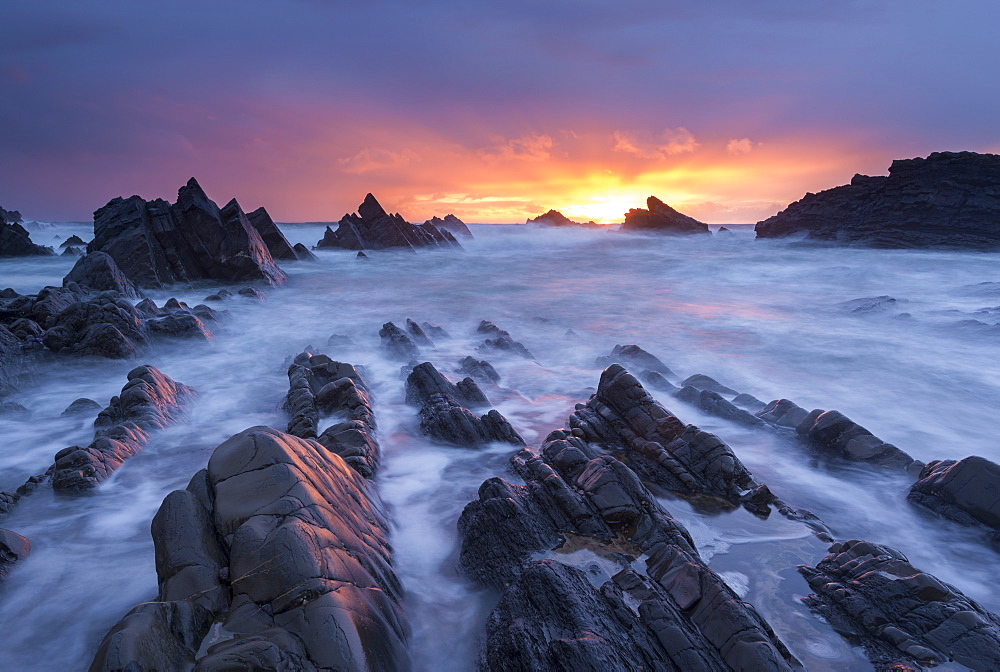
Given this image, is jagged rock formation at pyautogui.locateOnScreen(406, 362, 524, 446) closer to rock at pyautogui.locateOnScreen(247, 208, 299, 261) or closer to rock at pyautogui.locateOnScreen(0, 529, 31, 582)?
rock at pyautogui.locateOnScreen(0, 529, 31, 582)

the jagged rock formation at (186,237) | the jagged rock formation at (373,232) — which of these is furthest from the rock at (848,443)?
the jagged rock formation at (373,232)


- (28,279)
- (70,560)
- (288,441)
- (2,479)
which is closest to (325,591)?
(288,441)

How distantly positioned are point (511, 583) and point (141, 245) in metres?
24.2

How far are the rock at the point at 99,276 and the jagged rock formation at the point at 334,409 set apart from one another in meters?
9.84

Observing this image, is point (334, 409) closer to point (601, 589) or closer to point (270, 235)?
point (601, 589)

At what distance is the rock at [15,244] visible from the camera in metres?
31.3

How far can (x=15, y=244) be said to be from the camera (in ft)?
104

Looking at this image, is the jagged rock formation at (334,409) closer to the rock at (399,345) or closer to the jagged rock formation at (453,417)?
the jagged rock formation at (453,417)

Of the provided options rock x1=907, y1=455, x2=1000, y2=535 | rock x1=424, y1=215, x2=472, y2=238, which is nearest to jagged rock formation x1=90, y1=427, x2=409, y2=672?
rock x1=907, y1=455, x2=1000, y2=535

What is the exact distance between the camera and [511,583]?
14.9 ft

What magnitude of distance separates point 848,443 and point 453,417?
6.46 metres

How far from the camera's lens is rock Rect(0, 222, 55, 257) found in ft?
103

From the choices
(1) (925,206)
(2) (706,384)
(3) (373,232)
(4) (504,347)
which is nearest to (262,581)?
(2) (706,384)

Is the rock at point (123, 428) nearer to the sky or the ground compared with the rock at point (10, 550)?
nearer to the sky
